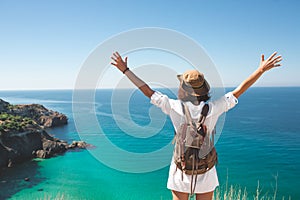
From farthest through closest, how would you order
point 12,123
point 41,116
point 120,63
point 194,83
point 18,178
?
1. point 41,116
2. point 12,123
3. point 18,178
4. point 120,63
5. point 194,83

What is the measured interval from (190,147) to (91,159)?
31.7m

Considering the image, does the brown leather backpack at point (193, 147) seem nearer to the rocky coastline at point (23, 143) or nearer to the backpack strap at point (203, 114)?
the backpack strap at point (203, 114)

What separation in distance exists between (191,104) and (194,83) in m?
0.16

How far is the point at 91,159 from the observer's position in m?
31.8

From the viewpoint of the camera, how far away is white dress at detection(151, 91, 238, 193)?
185 cm

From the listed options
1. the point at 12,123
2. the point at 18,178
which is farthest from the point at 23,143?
the point at 18,178

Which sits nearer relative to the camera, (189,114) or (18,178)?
(189,114)

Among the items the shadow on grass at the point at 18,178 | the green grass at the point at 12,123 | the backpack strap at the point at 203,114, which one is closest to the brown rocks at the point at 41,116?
the green grass at the point at 12,123

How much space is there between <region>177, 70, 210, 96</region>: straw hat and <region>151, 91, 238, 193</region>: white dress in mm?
91

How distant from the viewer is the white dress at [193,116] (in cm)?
185

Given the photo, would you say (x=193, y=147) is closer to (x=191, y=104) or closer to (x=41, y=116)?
(x=191, y=104)

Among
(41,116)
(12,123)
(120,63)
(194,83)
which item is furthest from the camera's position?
(41,116)

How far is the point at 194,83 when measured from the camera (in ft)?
6.00

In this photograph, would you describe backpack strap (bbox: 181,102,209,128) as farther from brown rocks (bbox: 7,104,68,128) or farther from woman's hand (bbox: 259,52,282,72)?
brown rocks (bbox: 7,104,68,128)
